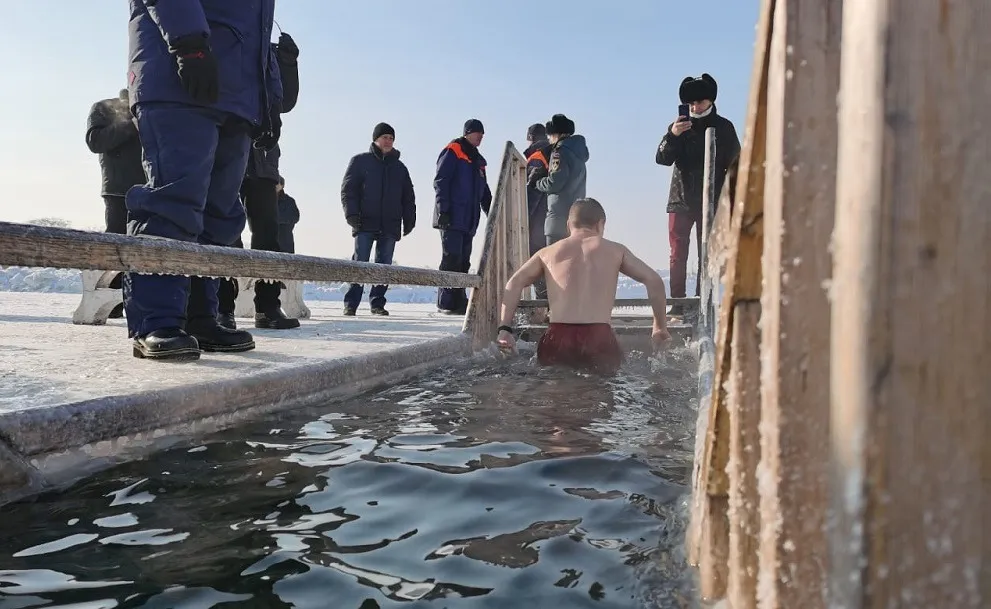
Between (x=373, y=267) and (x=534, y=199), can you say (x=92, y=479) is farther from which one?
(x=534, y=199)

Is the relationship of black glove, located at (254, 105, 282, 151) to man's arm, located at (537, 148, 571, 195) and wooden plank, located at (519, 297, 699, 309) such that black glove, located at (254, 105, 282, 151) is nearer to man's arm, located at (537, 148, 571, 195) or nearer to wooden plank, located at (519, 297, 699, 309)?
wooden plank, located at (519, 297, 699, 309)

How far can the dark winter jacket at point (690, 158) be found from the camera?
7.39 m

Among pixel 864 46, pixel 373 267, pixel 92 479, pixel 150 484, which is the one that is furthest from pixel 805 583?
pixel 373 267

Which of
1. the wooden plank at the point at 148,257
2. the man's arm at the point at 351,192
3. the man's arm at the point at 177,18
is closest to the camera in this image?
the wooden plank at the point at 148,257

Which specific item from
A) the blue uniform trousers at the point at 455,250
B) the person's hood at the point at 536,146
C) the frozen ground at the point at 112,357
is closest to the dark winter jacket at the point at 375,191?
the blue uniform trousers at the point at 455,250

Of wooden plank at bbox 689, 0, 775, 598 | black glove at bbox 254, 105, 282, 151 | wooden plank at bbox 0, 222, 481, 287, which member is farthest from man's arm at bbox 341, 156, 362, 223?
wooden plank at bbox 689, 0, 775, 598

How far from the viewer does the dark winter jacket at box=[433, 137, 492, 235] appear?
8.97 metres

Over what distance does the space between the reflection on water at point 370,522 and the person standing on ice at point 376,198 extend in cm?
568

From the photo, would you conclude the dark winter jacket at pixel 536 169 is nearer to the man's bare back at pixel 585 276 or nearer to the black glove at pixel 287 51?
the man's bare back at pixel 585 276

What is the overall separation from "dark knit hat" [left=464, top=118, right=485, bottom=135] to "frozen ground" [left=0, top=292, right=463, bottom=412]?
3501mm

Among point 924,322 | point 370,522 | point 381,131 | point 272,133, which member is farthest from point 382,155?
point 924,322

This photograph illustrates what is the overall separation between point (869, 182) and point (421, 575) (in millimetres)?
1210

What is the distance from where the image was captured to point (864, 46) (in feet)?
2.71

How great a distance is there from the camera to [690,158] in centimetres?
742
